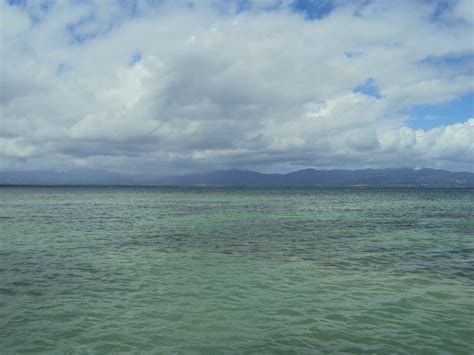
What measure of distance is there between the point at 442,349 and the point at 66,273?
2011cm

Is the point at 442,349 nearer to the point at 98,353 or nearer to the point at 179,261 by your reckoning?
the point at 98,353

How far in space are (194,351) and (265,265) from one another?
12358 mm

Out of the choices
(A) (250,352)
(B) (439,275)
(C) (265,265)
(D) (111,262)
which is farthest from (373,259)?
(D) (111,262)

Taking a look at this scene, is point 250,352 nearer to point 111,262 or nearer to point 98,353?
point 98,353

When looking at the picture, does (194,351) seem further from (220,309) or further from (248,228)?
(248,228)

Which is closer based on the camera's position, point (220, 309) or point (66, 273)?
point (220, 309)

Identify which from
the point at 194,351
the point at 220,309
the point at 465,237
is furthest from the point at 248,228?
the point at 194,351

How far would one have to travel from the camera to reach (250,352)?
11383 mm

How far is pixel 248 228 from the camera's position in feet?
144

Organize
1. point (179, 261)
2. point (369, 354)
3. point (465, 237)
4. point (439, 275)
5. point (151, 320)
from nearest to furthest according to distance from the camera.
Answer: point (369, 354) → point (151, 320) → point (439, 275) → point (179, 261) → point (465, 237)

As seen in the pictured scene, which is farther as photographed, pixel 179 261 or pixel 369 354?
pixel 179 261

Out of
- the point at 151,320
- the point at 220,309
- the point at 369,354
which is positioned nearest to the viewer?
the point at 369,354

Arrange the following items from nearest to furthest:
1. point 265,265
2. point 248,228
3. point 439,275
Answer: point 439,275 → point 265,265 → point 248,228

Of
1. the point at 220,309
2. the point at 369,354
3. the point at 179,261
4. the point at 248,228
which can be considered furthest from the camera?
the point at 248,228
